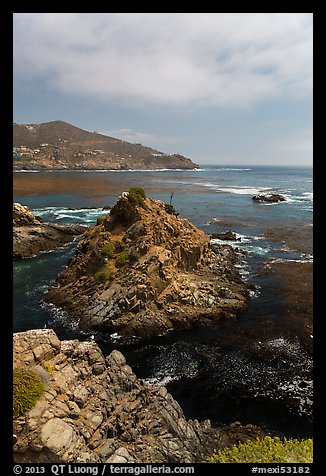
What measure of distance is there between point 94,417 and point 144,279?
1926 cm

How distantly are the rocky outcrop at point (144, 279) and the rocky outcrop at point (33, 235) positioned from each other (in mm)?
16819

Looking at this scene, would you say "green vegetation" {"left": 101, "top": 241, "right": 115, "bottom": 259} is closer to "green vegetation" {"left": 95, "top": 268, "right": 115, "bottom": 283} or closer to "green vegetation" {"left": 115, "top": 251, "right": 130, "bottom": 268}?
"green vegetation" {"left": 115, "top": 251, "right": 130, "bottom": 268}

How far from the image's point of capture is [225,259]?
4597 cm

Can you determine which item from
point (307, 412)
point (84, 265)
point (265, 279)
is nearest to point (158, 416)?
point (307, 412)

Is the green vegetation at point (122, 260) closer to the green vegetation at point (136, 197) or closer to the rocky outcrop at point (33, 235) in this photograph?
the green vegetation at point (136, 197)

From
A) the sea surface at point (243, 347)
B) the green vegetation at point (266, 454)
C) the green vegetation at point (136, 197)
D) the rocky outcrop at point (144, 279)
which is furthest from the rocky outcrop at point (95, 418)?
the green vegetation at point (136, 197)

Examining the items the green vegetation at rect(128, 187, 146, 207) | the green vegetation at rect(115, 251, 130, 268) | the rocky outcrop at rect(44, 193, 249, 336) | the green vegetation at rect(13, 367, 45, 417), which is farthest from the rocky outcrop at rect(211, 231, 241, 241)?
the green vegetation at rect(13, 367, 45, 417)

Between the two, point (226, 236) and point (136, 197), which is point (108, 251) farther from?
point (226, 236)

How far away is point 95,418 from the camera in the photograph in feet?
43.4

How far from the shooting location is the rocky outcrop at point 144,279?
30219 mm

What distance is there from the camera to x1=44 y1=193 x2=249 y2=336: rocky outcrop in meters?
30.2
